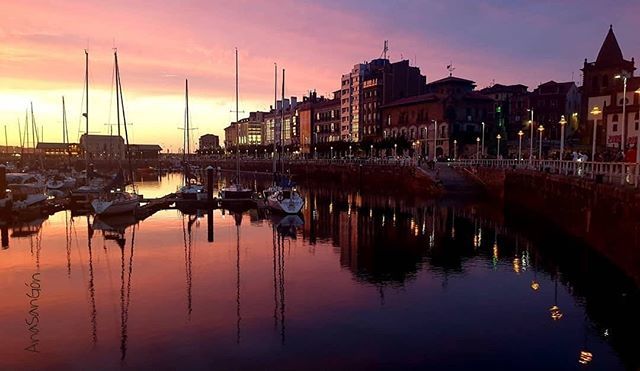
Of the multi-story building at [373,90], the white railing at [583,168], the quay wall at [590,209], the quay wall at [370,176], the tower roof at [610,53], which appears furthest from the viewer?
the multi-story building at [373,90]

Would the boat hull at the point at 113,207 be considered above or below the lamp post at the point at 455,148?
below

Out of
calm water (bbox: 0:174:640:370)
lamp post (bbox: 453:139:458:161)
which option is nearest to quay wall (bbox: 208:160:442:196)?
lamp post (bbox: 453:139:458:161)

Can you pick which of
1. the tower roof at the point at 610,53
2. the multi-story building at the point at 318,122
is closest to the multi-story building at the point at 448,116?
the tower roof at the point at 610,53

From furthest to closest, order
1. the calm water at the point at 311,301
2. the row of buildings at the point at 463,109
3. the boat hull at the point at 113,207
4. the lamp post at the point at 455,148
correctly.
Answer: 1. the lamp post at the point at 455,148
2. the row of buildings at the point at 463,109
3. the boat hull at the point at 113,207
4. the calm water at the point at 311,301

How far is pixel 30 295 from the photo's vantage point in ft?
89.5

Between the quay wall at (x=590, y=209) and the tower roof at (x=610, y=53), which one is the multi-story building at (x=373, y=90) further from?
the quay wall at (x=590, y=209)

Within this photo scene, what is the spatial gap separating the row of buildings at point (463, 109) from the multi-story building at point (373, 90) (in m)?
0.29

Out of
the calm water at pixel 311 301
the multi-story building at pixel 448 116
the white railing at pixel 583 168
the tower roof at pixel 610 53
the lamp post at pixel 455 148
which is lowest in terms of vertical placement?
the calm water at pixel 311 301

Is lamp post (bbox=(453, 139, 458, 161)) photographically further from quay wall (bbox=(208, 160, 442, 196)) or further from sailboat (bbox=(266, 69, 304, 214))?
sailboat (bbox=(266, 69, 304, 214))

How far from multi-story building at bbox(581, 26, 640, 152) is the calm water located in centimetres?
5580

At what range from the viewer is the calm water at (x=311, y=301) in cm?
1958

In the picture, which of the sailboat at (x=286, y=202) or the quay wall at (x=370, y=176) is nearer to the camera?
the sailboat at (x=286, y=202)

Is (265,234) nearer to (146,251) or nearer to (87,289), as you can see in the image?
(146,251)

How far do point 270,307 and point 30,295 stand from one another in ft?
42.7
